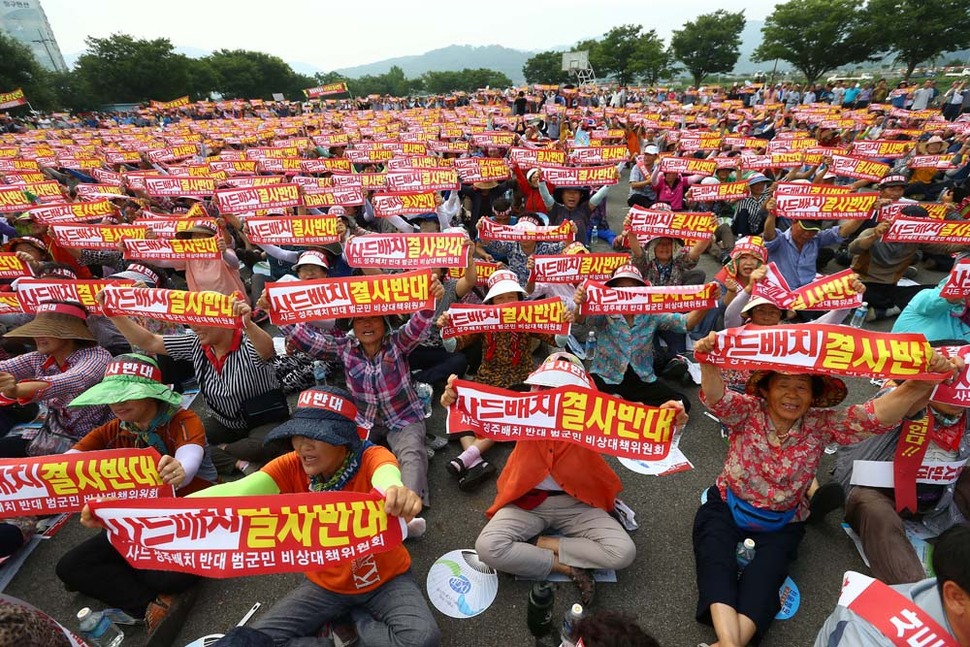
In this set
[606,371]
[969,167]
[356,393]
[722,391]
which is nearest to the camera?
[722,391]

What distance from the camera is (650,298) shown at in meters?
4.43

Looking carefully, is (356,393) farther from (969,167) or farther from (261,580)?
(969,167)

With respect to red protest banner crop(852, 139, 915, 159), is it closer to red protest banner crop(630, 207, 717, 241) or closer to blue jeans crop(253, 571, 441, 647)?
red protest banner crop(630, 207, 717, 241)

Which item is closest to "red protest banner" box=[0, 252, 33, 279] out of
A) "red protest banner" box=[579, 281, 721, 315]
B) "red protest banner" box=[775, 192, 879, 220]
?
"red protest banner" box=[579, 281, 721, 315]

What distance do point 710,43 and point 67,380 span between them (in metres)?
70.9

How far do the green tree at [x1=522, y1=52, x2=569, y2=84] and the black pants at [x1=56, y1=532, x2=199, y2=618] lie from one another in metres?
80.0

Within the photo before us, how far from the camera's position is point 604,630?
70.7 inches

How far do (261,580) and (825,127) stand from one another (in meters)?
19.7

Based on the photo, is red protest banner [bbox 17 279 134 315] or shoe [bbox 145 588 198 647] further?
red protest banner [bbox 17 279 134 315]

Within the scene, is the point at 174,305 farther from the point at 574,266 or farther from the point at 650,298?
the point at 650,298

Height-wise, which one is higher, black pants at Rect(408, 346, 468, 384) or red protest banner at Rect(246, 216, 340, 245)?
red protest banner at Rect(246, 216, 340, 245)

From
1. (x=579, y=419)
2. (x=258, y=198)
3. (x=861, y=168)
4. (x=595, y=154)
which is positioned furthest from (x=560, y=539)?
(x=861, y=168)

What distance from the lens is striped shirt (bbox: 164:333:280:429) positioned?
451cm

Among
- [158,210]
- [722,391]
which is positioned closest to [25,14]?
[158,210]
